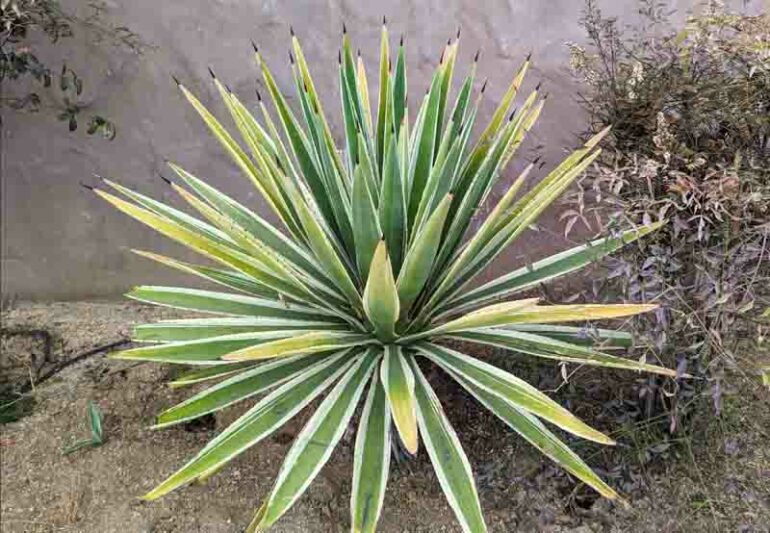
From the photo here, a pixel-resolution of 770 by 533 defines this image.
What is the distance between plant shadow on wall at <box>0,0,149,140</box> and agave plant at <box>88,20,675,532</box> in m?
0.92

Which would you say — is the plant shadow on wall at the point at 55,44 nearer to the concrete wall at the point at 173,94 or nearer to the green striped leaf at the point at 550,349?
the concrete wall at the point at 173,94

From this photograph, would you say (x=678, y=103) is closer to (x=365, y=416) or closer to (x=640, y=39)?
(x=640, y=39)

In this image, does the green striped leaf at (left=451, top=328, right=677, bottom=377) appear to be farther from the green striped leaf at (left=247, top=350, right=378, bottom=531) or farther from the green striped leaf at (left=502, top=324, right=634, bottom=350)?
the green striped leaf at (left=247, top=350, right=378, bottom=531)

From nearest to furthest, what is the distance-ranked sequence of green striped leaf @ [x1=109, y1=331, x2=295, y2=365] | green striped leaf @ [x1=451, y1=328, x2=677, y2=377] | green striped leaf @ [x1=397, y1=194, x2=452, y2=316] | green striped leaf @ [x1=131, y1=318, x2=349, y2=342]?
green striped leaf @ [x1=397, y1=194, x2=452, y2=316]
green striped leaf @ [x1=451, y1=328, x2=677, y2=377]
green striped leaf @ [x1=109, y1=331, x2=295, y2=365]
green striped leaf @ [x1=131, y1=318, x2=349, y2=342]

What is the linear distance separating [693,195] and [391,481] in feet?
3.77

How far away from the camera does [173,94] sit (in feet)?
9.66

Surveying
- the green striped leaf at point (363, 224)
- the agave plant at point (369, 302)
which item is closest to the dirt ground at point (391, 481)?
the agave plant at point (369, 302)

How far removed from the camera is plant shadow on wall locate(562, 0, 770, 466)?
1.73m

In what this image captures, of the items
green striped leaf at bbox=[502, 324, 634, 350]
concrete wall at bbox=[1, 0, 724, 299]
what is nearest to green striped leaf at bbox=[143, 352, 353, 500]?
green striped leaf at bbox=[502, 324, 634, 350]

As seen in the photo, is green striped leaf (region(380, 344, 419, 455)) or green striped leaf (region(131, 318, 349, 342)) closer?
green striped leaf (region(380, 344, 419, 455))

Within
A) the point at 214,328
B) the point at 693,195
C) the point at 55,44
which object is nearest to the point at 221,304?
the point at 214,328

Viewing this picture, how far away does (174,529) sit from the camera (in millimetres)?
2100

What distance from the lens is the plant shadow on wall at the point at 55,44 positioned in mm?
2570

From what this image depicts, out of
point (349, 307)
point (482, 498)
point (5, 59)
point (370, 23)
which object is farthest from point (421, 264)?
point (5, 59)
